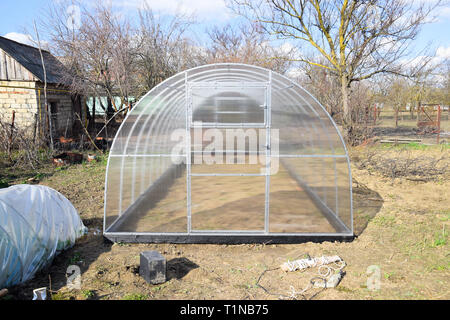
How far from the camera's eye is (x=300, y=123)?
316 inches

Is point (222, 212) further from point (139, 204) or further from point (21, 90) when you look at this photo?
point (21, 90)

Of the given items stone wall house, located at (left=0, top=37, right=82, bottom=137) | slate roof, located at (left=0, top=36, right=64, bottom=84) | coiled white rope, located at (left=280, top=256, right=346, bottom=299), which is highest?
slate roof, located at (left=0, top=36, right=64, bottom=84)

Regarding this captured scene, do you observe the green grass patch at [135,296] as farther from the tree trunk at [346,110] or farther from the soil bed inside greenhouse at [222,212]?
the tree trunk at [346,110]

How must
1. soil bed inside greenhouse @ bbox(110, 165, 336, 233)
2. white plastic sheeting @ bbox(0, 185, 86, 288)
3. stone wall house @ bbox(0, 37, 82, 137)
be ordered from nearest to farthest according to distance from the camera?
white plastic sheeting @ bbox(0, 185, 86, 288) < soil bed inside greenhouse @ bbox(110, 165, 336, 233) < stone wall house @ bbox(0, 37, 82, 137)

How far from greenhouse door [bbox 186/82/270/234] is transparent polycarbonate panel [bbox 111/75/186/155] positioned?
55 centimetres

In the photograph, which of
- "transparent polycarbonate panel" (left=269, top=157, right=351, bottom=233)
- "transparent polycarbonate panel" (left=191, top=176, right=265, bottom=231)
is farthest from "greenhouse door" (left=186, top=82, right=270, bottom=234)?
"transparent polycarbonate panel" (left=269, top=157, right=351, bottom=233)

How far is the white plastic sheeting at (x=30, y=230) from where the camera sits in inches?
165

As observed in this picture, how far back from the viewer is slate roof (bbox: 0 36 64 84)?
1384 centimetres

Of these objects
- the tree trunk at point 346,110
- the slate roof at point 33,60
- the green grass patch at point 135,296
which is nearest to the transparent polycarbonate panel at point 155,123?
the green grass patch at point 135,296

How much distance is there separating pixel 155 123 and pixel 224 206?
2.94 meters

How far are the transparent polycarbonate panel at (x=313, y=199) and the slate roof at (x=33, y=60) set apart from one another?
435 inches

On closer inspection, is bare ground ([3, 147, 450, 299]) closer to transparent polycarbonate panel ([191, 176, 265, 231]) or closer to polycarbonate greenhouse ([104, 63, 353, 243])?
polycarbonate greenhouse ([104, 63, 353, 243])
